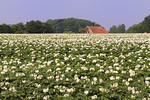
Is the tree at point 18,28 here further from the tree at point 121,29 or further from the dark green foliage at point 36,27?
the tree at point 121,29

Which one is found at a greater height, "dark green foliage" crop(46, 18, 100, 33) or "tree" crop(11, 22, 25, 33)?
"dark green foliage" crop(46, 18, 100, 33)

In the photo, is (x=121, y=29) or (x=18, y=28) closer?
(x=18, y=28)

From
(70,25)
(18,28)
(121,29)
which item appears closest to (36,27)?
(18,28)

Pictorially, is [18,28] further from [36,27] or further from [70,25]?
[70,25]

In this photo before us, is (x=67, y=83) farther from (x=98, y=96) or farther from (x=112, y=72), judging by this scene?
(x=112, y=72)

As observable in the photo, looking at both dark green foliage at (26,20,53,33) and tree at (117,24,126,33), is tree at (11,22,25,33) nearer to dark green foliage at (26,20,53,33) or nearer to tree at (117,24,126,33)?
dark green foliage at (26,20,53,33)

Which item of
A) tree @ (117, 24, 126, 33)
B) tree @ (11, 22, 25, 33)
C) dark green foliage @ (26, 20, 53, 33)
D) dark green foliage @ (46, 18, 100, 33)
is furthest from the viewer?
tree @ (117, 24, 126, 33)

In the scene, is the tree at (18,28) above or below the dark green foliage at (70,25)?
below

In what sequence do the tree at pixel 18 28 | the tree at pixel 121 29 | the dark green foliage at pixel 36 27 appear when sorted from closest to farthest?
the dark green foliage at pixel 36 27, the tree at pixel 18 28, the tree at pixel 121 29

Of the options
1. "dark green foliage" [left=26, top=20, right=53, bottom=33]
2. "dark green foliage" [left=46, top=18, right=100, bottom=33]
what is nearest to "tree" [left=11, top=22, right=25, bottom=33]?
"dark green foliage" [left=26, top=20, right=53, bottom=33]

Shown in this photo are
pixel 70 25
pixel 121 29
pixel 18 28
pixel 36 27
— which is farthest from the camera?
pixel 121 29

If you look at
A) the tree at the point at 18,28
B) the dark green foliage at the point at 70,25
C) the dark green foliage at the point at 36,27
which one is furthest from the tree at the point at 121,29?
the tree at the point at 18,28

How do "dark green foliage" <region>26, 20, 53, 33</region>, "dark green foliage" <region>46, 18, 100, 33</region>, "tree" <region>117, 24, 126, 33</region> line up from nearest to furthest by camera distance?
"dark green foliage" <region>26, 20, 53, 33</region> → "dark green foliage" <region>46, 18, 100, 33</region> → "tree" <region>117, 24, 126, 33</region>

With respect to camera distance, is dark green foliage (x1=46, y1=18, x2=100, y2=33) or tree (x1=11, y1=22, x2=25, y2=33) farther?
dark green foliage (x1=46, y1=18, x2=100, y2=33)
